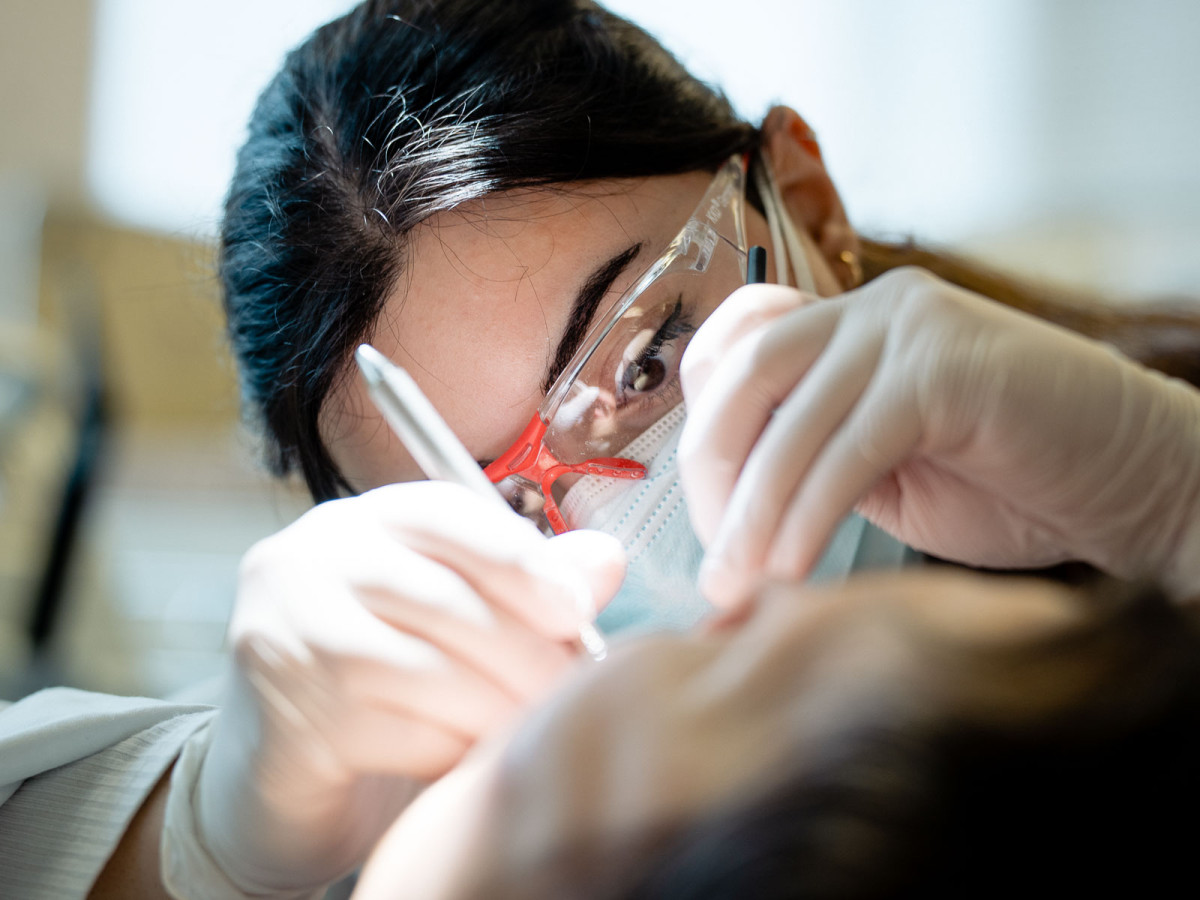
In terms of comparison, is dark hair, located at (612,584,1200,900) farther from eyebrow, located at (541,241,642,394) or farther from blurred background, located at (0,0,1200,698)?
blurred background, located at (0,0,1200,698)

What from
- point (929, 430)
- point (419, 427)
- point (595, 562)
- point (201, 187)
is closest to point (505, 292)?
point (419, 427)

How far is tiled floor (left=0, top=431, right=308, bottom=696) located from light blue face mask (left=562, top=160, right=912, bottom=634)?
4.57ft

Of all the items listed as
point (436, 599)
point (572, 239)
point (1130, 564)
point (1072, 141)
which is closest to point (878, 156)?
point (1072, 141)

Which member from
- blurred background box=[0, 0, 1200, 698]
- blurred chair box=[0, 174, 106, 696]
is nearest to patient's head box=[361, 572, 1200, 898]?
blurred background box=[0, 0, 1200, 698]

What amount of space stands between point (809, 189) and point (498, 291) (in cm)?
64

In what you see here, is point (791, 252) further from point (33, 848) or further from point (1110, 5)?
point (1110, 5)

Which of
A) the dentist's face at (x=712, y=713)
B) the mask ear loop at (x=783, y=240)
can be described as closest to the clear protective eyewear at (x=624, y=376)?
the mask ear loop at (x=783, y=240)

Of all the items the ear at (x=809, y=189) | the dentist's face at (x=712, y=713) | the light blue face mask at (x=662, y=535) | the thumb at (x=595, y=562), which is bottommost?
the light blue face mask at (x=662, y=535)

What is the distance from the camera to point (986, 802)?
32 cm

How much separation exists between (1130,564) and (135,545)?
2.93 metres

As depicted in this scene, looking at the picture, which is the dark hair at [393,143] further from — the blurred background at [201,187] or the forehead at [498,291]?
the blurred background at [201,187]

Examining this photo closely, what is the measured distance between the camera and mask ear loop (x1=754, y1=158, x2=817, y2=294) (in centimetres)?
123

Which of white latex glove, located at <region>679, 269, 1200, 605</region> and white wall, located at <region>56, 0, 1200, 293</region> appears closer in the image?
white latex glove, located at <region>679, 269, 1200, 605</region>

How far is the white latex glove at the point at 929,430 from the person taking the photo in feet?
2.25
